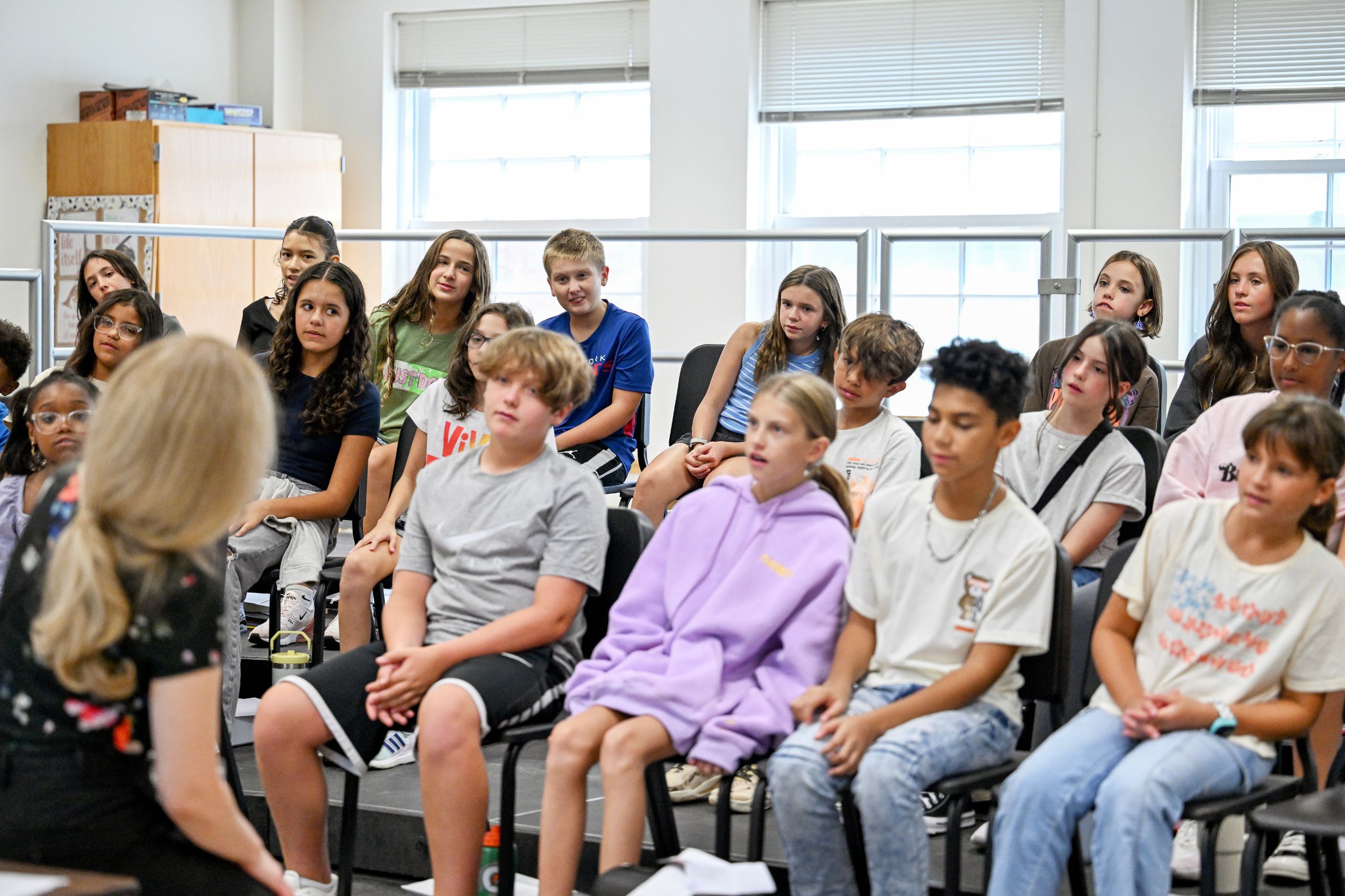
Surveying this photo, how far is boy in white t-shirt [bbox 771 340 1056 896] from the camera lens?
72.5 inches

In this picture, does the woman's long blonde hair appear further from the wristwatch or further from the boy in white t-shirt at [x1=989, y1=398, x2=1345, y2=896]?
the wristwatch

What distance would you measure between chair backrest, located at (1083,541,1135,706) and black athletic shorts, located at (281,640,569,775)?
32.8 inches

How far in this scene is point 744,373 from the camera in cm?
327

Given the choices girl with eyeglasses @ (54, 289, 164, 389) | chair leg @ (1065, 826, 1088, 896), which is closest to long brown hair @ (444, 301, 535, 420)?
girl with eyeglasses @ (54, 289, 164, 389)

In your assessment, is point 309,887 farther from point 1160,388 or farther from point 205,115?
point 205,115

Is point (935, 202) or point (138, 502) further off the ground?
point (935, 202)

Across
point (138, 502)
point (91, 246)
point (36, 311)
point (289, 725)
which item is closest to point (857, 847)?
point (289, 725)

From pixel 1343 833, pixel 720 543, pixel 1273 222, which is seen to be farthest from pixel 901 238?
pixel 1273 222

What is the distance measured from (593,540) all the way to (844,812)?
1.98 feet

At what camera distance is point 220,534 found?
51.8 inches

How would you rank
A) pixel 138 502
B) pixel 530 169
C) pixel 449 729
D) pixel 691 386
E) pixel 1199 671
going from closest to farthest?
pixel 138 502
pixel 1199 671
pixel 449 729
pixel 691 386
pixel 530 169

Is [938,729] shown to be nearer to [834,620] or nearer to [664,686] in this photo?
[834,620]

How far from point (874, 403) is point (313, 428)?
1264 mm

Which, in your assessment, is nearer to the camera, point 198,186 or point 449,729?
point 449,729
